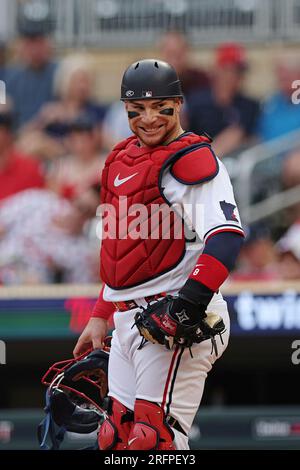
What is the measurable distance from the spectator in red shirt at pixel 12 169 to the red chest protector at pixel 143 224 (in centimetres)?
423

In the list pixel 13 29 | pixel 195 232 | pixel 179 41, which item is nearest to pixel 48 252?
pixel 179 41

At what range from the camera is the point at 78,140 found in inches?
346

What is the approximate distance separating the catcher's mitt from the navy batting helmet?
2.58ft

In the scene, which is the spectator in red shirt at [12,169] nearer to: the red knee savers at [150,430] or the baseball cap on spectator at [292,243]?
the baseball cap on spectator at [292,243]

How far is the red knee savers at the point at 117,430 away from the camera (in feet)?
14.5

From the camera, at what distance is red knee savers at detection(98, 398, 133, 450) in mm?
4406

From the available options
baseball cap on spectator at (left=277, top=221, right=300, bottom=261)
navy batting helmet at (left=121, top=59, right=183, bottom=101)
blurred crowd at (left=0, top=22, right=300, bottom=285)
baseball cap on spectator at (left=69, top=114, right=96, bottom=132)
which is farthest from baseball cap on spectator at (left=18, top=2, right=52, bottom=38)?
navy batting helmet at (left=121, top=59, right=183, bottom=101)

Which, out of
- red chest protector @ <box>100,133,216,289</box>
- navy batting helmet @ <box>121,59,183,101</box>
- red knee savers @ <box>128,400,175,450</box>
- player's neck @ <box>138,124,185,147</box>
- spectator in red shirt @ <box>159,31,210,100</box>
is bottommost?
red knee savers @ <box>128,400,175,450</box>

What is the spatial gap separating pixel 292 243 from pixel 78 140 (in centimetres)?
191

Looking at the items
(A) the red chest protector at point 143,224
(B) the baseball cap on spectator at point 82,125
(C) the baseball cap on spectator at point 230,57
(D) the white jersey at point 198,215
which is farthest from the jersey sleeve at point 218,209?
(C) the baseball cap on spectator at point 230,57

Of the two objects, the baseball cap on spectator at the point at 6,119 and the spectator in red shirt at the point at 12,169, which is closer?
the spectator in red shirt at the point at 12,169

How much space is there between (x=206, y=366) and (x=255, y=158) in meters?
4.61

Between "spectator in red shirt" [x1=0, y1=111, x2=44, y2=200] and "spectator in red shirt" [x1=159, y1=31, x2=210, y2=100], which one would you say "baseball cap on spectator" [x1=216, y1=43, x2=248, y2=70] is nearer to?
"spectator in red shirt" [x1=159, y1=31, x2=210, y2=100]

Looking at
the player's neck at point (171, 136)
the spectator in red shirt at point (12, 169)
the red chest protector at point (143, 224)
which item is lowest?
the spectator in red shirt at point (12, 169)
